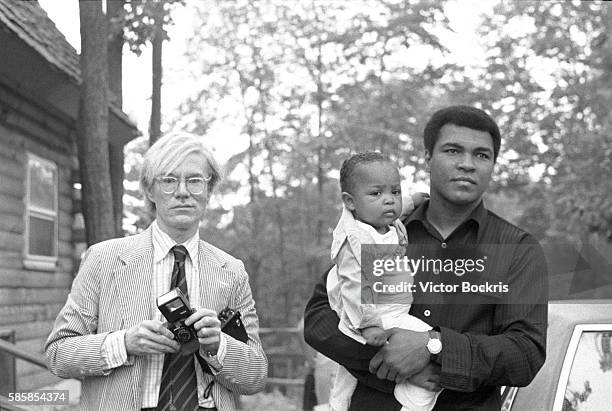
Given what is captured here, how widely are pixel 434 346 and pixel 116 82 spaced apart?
6.35 m

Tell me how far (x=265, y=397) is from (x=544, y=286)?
9.45 m

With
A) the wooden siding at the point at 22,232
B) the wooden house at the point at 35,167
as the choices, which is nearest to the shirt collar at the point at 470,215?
the wooden house at the point at 35,167

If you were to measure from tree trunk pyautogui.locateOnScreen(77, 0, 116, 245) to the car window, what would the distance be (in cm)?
504

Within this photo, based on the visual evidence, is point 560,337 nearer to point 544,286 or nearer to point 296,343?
point 544,286

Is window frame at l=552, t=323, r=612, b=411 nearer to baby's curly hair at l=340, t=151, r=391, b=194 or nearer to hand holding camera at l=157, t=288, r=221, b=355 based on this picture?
baby's curly hair at l=340, t=151, r=391, b=194

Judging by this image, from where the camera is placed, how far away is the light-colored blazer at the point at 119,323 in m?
2.87

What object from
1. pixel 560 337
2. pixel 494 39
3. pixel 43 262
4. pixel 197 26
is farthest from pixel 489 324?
pixel 494 39

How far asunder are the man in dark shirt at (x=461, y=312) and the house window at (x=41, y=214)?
7510 millimetres

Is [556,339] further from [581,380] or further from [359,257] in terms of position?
[359,257]

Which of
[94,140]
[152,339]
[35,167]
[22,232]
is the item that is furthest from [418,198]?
[35,167]

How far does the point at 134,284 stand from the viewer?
2971 millimetres

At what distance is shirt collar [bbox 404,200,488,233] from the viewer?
2984 mm

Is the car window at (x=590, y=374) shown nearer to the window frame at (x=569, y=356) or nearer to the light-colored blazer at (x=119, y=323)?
the window frame at (x=569, y=356)

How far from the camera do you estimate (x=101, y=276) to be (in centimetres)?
297
